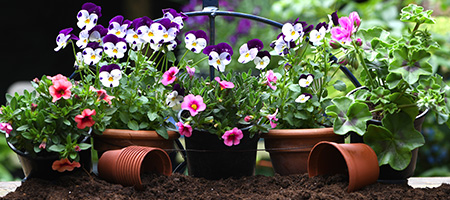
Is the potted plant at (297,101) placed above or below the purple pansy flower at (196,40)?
below

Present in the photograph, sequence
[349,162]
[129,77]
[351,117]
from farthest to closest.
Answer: [129,77], [351,117], [349,162]

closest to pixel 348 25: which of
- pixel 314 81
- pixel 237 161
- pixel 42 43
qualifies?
pixel 314 81

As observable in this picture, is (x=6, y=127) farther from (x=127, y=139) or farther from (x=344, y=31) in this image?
(x=344, y=31)

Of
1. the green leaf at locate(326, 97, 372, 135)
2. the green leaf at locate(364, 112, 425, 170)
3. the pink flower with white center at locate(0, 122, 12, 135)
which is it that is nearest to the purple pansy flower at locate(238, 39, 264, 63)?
the green leaf at locate(326, 97, 372, 135)

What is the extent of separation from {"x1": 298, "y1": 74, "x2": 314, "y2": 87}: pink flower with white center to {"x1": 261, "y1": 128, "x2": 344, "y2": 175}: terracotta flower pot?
15 centimetres

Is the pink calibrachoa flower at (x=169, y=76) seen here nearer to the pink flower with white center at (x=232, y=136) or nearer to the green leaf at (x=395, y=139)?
the pink flower with white center at (x=232, y=136)

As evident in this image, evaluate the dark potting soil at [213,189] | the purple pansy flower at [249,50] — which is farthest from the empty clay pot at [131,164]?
the purple pansy flower at [249,50]

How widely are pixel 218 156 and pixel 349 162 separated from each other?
42 cm

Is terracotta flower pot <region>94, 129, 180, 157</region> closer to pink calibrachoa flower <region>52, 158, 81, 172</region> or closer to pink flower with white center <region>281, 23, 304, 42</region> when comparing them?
pink calibrachoa flower <region>52, 158, 81, 172</region>

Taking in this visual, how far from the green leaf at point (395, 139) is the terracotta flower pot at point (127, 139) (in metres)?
0.63

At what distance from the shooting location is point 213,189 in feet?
4.54

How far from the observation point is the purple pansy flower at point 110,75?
4.56ft

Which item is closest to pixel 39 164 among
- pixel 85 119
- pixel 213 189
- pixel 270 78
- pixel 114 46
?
pixel 85 119

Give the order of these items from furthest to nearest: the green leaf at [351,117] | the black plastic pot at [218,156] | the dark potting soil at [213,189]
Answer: the black plastic pot at [218,156] → the green leaf at [351,117] → the dark potting soil at [213,189]
